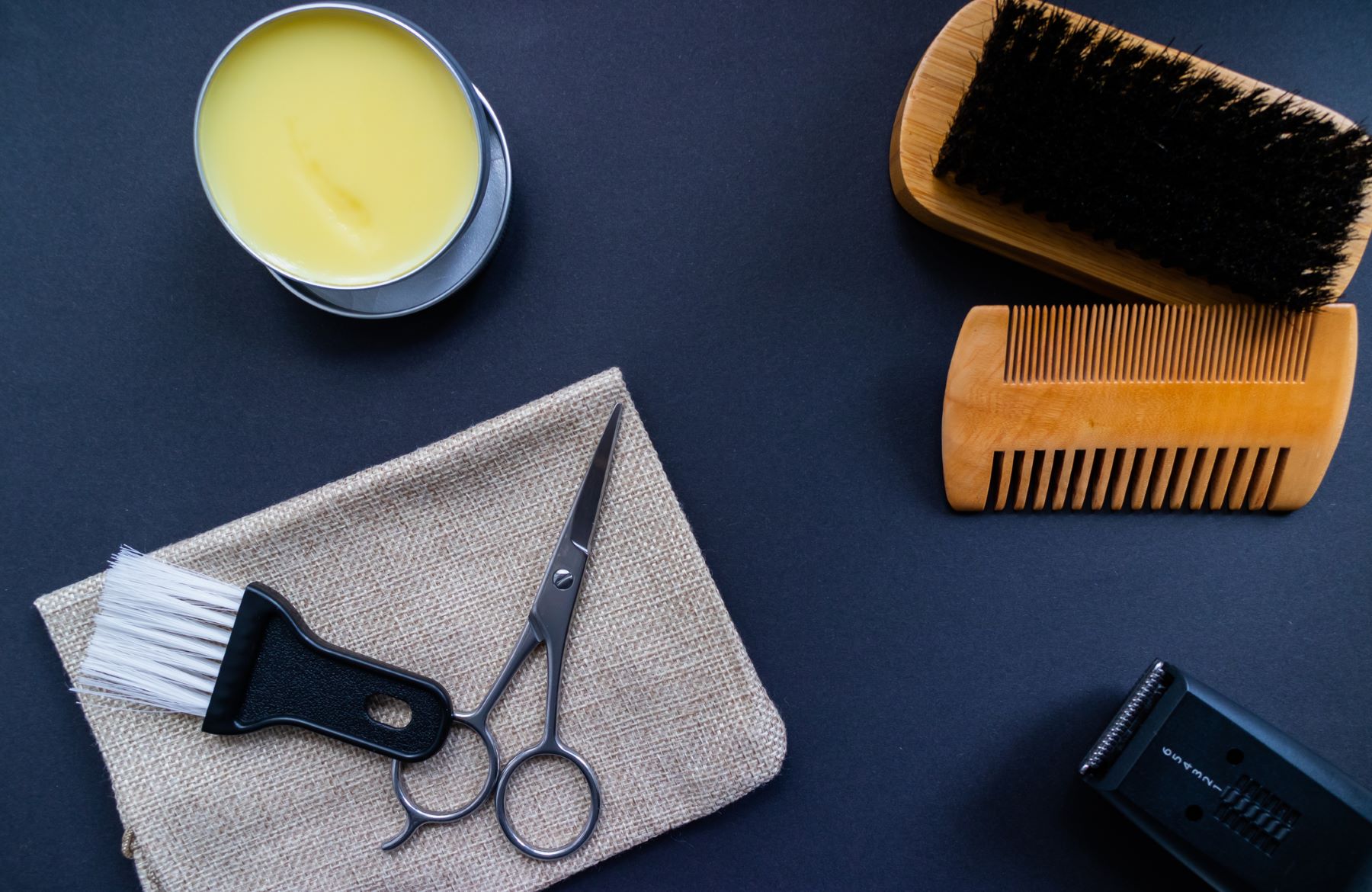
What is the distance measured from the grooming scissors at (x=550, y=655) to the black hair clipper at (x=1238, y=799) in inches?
18.3

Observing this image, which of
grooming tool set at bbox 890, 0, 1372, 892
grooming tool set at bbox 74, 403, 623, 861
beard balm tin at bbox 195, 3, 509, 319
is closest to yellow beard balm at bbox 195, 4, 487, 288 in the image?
beard balm tin at bbox 195, 3, 509, 319

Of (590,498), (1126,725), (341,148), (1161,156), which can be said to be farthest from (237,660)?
(1161,156)

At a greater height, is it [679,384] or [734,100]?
[734,100]

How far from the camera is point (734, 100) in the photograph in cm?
78

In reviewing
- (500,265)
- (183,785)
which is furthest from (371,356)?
(183,785)

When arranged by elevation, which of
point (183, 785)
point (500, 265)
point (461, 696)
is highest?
point (500, 265)

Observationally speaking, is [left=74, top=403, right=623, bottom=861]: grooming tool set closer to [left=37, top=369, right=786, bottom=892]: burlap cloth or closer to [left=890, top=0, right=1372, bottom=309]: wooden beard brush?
[left=37, top=369, right=786, bottom=892]: burlap cloth

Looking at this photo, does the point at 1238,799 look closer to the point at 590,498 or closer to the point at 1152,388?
the point at 1152,388

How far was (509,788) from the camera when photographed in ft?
2.38

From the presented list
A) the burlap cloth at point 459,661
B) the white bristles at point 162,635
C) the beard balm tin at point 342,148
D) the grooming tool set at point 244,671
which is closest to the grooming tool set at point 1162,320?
the burlap cloth at point 459,661

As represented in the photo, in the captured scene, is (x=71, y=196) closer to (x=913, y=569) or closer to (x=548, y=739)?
(x=548, y=739)

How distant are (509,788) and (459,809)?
46 millimetres

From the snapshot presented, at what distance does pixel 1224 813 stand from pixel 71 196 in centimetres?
115

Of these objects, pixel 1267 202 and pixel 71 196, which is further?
pixel 71 196
